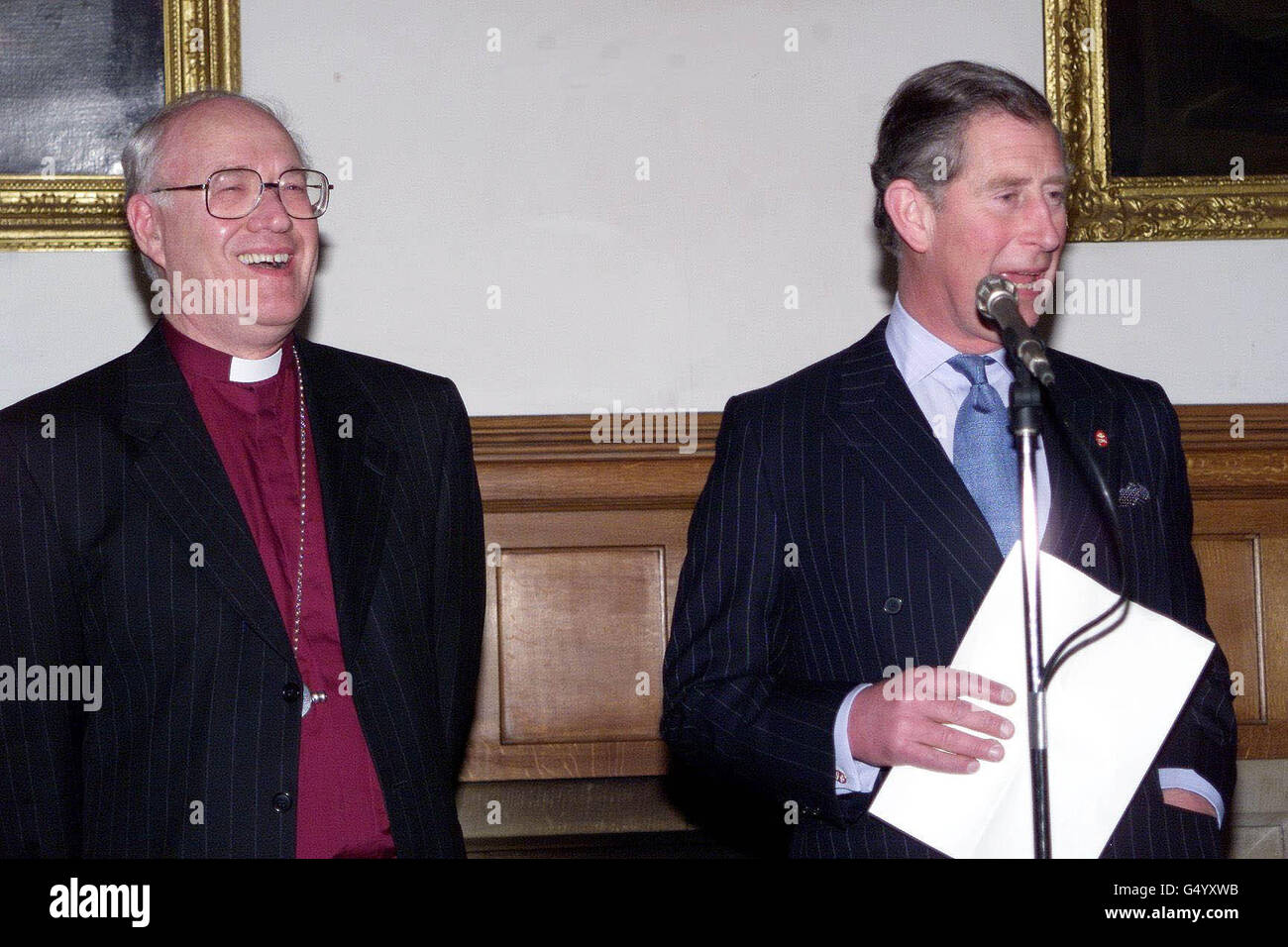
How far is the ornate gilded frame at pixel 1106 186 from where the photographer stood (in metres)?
3.55

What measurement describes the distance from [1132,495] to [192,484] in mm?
1335

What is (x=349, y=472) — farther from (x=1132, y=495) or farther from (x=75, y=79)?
(x=75, y=79)

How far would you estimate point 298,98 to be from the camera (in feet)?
11.2

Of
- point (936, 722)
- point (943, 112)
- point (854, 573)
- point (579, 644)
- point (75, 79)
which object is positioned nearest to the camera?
point (936, 722)

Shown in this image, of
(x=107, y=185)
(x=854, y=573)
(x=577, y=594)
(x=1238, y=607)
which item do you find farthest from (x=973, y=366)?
(x=107, y=185)

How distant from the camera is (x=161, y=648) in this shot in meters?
2.00

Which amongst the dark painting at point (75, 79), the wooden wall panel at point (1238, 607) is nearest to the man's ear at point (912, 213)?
the wooden wall panel at point (1238, 607)

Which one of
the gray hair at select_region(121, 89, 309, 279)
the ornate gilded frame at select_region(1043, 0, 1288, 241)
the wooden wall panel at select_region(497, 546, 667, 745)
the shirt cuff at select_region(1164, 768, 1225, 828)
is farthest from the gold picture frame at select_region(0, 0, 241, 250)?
the shirt cuff at select_region(1164, 768, 1225, 828)

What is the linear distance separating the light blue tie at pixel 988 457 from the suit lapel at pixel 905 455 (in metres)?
0.04

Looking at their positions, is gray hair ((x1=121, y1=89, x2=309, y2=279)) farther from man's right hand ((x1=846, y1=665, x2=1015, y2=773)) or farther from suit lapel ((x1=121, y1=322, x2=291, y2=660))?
man's right hand ((x1=846, y1=665, x2=1015, y2=773))

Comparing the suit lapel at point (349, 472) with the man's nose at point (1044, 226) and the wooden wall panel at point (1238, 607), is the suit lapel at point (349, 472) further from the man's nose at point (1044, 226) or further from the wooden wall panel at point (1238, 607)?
the wooden wall panel at point (1238, 607)

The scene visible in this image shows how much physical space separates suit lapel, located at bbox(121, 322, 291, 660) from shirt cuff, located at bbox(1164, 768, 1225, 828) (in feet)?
4.00

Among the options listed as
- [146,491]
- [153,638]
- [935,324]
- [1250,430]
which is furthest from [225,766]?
[1250,430]
